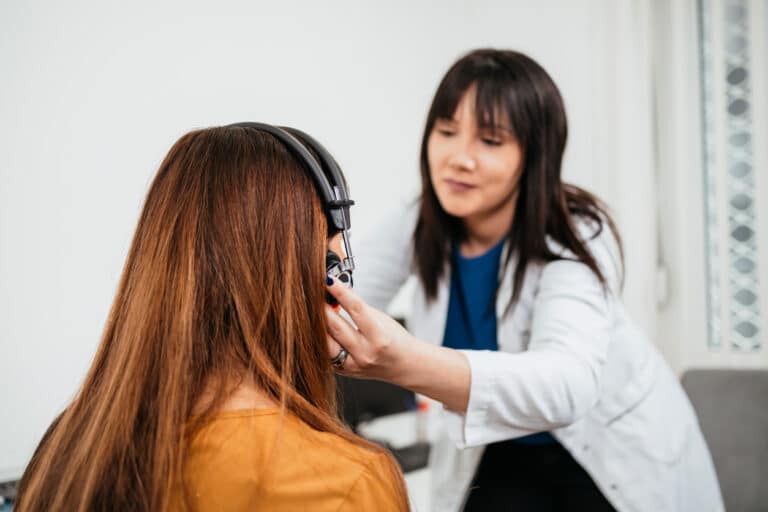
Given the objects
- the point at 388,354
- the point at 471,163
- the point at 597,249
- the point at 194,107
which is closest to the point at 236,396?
the point at 388,354

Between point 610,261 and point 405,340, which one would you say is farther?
point 610,261

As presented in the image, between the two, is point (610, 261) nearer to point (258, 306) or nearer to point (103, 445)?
point (258, 306)

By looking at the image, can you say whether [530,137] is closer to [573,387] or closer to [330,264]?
[573,387]

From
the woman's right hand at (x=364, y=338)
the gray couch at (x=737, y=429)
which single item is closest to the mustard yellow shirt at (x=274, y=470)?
the woman's right hand at (x=364, y=338)

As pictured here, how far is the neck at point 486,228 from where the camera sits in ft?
4.29

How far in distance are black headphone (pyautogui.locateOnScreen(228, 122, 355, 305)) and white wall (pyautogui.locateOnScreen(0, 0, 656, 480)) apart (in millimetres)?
974

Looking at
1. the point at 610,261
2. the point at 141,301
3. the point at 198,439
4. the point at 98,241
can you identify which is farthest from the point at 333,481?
the point at 98,241

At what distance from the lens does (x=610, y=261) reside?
1216 millimetres

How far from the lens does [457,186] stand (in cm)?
123

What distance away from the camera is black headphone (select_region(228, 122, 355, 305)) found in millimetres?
752

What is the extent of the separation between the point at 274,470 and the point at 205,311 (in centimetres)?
19

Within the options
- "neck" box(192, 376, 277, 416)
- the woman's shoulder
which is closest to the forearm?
"neck" box(192, 376, 277, 416)

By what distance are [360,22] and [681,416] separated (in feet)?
5.79

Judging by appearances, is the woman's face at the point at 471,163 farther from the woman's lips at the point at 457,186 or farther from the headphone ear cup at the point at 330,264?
the headphone ear cup at the point at 330,264
